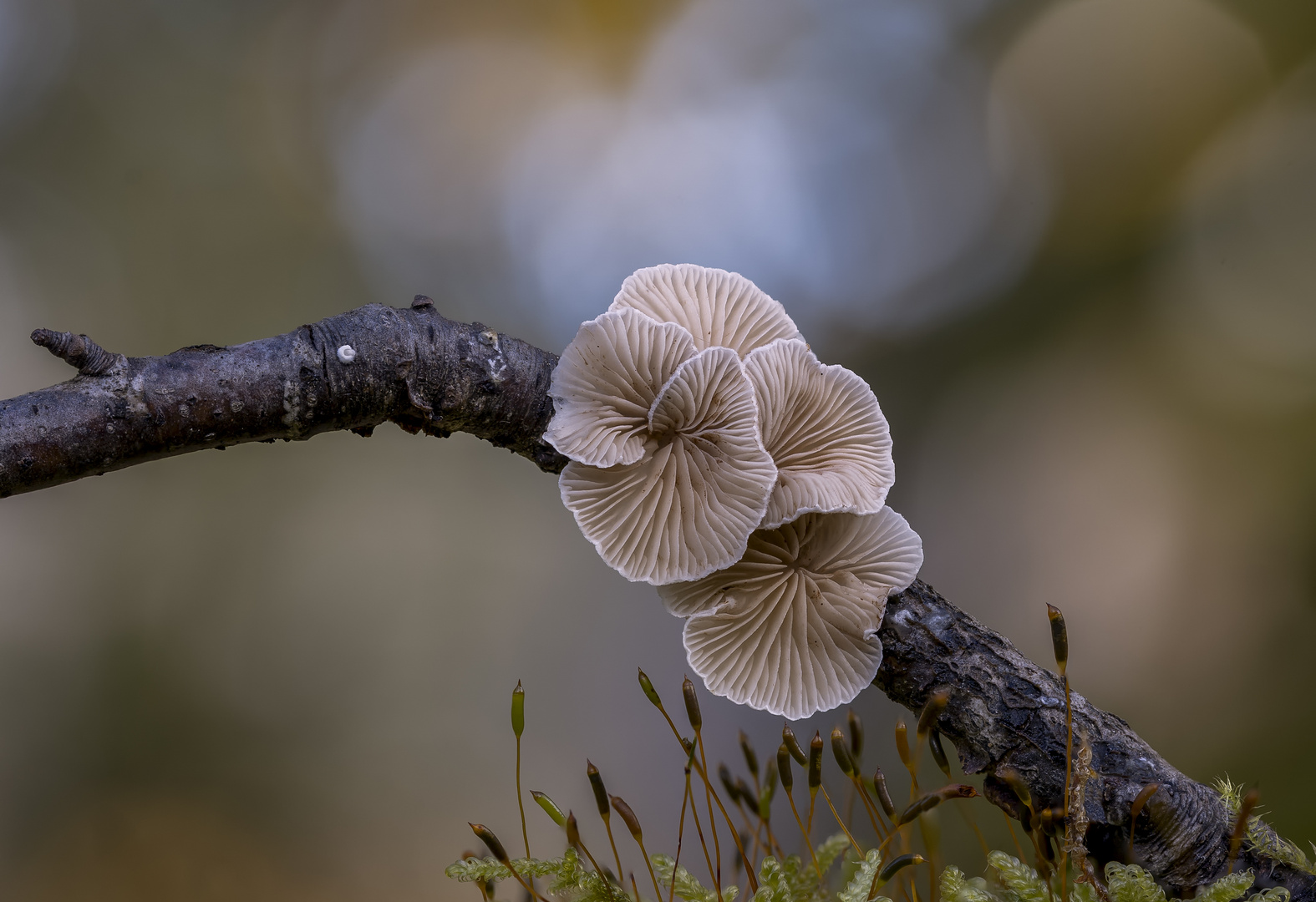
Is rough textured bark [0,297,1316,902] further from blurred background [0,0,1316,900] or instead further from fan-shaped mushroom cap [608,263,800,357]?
blurred background [0,0,1316,900]

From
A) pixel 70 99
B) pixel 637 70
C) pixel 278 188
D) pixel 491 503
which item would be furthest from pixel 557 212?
pixel 70 99

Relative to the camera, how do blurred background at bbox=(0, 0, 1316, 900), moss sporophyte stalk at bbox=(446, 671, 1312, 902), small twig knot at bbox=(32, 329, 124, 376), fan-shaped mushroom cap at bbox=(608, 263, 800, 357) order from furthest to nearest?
blurred background at bbox=(0, 0, 1316, 900) → fan-shaped mushroom cap at bbox=(608, 263, 800, 357) → moss sporophyte stalk at bbox=(446, 671, 1312, 902) → small twig knot at bbox=(32, 329, 124, 376)

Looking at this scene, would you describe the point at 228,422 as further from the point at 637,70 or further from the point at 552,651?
the point at 637,70

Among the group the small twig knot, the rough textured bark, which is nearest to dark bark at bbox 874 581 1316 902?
the rough textured bark

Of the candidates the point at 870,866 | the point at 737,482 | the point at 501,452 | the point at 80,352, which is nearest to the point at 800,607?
the point at 737,482

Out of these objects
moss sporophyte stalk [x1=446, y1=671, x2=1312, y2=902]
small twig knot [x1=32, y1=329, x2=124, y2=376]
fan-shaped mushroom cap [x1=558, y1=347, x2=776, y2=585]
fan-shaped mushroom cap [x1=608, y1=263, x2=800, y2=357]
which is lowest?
moss sporophyte stalk [x1=446, y1=671, x2=1312, y2=902]

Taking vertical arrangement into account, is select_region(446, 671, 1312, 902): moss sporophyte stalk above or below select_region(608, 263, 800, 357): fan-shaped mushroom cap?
below

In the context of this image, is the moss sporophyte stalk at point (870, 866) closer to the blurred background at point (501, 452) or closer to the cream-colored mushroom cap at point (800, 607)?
the cream-colored mushroom cap at point (800, 607)
